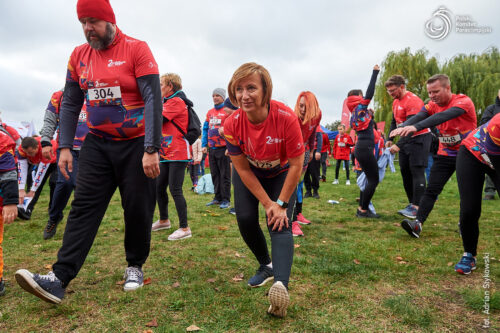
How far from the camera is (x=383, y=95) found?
888 inches

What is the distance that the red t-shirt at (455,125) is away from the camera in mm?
3916

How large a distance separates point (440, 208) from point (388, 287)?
16.9ft

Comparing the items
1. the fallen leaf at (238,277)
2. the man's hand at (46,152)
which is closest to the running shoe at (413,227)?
the fallen leaf at (238,277)

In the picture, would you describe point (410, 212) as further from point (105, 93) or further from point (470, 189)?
point (105, 93)

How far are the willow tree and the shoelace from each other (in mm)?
21516

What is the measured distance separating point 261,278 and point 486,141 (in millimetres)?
2419

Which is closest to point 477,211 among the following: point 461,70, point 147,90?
point 147,90

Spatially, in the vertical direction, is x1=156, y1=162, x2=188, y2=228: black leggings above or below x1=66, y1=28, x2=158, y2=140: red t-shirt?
below

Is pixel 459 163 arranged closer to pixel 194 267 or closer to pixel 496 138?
pixel 496 138

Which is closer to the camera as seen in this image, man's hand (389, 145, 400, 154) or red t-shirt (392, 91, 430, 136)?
man's hand (389, 145, 400, 154)

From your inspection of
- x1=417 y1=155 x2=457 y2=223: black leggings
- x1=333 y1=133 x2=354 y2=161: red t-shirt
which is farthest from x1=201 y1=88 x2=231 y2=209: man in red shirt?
x1=333 y1=133 x2=354 y2=161: red t-shirt

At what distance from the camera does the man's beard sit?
248 cm

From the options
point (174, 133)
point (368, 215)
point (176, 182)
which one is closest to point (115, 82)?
point (174, 133)

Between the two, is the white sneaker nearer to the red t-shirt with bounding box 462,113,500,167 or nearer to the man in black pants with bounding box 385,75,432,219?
the red t-shirt with bounding box 462,113,500,167
